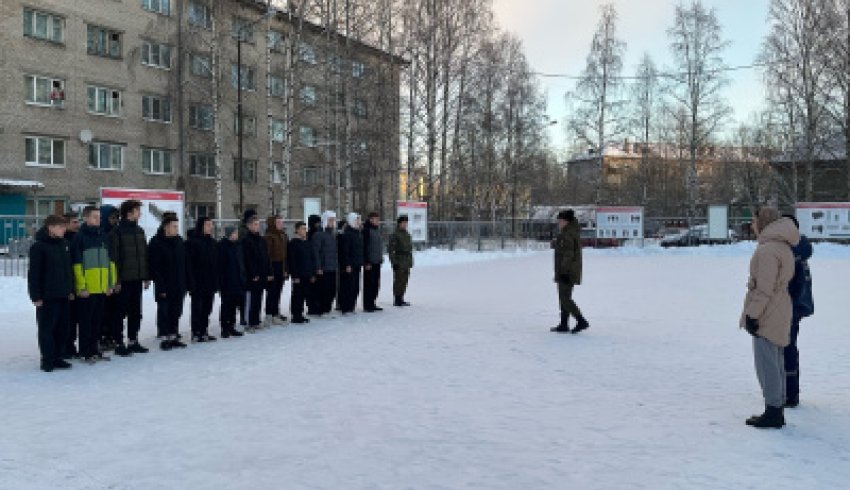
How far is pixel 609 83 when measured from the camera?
41.2 meters

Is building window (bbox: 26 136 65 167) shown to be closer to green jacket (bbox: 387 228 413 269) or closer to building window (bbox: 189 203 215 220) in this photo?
building window (bbox: 189 203 215 220)

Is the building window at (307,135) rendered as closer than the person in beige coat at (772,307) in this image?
No

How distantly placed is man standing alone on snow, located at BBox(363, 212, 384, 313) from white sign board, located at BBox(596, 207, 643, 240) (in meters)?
24.6

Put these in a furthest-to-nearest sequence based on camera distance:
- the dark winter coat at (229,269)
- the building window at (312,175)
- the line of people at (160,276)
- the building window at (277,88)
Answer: the building window at (312,175) → the building window at (277,88) → the dark winter coat at (229,269) → the line of people at (160,276)

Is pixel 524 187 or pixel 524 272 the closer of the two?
pixel 524 272

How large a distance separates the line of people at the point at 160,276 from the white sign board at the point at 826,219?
90.4 ft

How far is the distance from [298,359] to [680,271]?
17304mm

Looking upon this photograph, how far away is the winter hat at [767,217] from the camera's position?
5.61 m

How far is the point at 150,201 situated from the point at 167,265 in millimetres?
8930

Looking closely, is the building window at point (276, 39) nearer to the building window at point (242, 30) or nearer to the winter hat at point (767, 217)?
the building window at point (242, 30)

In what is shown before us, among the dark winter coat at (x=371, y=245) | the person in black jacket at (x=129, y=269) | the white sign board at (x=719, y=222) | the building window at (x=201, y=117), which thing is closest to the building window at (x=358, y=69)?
the building window at (x=201, y=117)

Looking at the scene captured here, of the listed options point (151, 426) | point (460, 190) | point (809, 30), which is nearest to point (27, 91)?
point (460, 190)

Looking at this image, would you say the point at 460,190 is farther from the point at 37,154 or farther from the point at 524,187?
the point at 37,154

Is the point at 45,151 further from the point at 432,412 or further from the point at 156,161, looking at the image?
the point at 432,412
